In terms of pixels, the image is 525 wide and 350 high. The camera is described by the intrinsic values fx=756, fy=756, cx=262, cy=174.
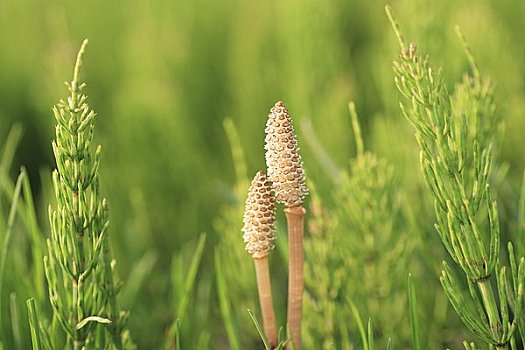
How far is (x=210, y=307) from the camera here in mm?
1040

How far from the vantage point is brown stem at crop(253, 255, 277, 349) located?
59 cm

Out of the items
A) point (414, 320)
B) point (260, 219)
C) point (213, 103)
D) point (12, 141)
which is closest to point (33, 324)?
point (260, 219)

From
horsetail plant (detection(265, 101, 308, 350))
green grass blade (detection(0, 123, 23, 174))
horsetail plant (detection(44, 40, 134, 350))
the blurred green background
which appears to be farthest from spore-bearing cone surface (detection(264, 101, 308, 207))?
green grass blade (detection(0, 123, 23, 174))

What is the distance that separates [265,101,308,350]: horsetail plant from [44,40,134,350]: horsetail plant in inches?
5.3

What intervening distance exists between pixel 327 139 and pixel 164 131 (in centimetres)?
27

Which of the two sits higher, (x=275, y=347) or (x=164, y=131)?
(x=164, y=131)

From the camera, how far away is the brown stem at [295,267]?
22.7 inches

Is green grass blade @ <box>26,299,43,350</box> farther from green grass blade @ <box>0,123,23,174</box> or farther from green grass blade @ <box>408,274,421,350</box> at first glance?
green grass blade @ <box>0,123,23,174</box>

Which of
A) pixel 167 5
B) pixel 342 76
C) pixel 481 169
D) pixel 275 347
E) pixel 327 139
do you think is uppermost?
pixel 167 5

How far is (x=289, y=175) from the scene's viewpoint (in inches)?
21.6

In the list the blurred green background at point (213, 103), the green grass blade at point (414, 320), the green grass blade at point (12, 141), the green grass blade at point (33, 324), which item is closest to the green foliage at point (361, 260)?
the blurred green background at point (213, 103)

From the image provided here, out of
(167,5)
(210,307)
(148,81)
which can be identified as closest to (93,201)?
(210,307)

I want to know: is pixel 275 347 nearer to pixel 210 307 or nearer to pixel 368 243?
pixel 368 243

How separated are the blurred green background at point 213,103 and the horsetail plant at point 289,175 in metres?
0.22
